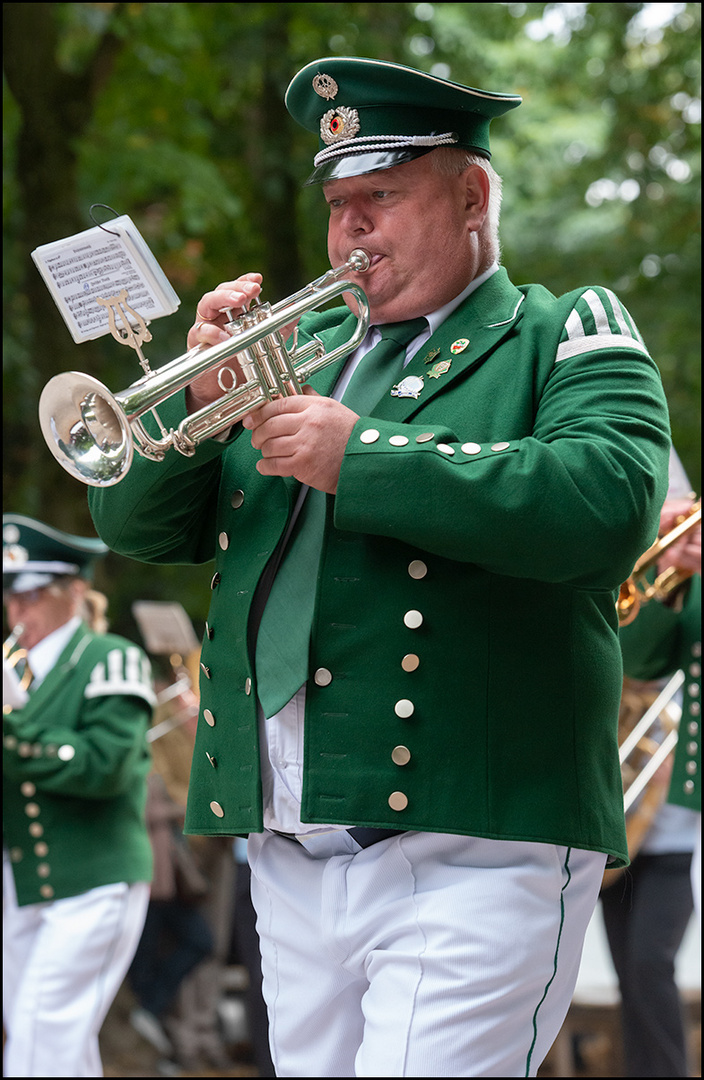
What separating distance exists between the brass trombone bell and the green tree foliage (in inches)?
120

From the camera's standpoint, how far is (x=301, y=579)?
8.10ft

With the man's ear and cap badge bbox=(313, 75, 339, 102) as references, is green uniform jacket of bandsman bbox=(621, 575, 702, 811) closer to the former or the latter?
the man's ear

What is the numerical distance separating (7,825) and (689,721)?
2764mm

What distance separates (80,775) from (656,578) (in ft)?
7.78

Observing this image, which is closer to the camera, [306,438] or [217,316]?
[306,438]

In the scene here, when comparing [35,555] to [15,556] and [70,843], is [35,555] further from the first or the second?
[70,843]

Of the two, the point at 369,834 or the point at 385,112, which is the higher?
the point at 385,112

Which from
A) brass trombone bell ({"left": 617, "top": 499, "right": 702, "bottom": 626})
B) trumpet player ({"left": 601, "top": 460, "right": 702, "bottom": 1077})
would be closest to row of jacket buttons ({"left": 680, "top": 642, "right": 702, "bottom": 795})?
trumpet player ({"left": 601, "top": 460, "right": 702, "bottom": 1077})

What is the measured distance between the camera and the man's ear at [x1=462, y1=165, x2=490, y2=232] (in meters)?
2.67

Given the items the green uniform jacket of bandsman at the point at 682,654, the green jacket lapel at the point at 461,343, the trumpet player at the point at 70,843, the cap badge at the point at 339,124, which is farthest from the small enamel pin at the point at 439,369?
the trumpet player at the point at 70,843

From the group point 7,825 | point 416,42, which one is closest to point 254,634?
point 7,825

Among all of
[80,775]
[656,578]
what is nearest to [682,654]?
[656,578]

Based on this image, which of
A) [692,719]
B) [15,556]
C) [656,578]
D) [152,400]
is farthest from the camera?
[15,556]

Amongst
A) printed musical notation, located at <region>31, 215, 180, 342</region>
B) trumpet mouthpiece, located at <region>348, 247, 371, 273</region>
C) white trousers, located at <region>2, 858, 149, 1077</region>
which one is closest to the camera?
printed musical notation, located at <region>31, 215, 180, 342</region>
